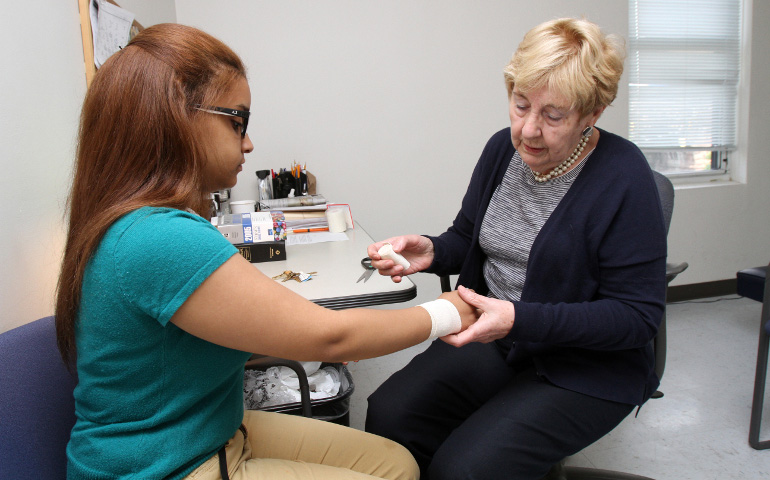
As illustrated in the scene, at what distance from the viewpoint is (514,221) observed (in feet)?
4.55

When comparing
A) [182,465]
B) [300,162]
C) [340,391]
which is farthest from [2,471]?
[300,162]

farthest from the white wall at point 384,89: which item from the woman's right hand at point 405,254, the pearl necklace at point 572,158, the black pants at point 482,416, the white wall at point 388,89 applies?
the pearl necklace at point 572,158

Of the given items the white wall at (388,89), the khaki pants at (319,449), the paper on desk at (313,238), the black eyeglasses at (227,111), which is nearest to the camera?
the black eyeglasses at (227,111)

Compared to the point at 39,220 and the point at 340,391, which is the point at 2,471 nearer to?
the point at 39,220

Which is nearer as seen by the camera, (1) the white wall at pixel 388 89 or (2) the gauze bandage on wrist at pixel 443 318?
(2) the gauze bandage on wrist at pixel 443 318

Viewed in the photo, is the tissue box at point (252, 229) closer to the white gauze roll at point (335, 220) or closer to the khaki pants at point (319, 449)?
the white gauze roll at point (335, 220)

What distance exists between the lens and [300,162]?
291 centimetres

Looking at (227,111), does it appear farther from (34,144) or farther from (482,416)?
(482,416)

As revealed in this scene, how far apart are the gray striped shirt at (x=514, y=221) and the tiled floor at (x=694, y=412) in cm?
100

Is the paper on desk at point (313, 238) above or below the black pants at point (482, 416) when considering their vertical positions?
above

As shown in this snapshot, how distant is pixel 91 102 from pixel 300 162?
2.06 m

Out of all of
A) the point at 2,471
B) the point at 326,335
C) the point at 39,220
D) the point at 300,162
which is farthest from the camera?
the point at 300,162

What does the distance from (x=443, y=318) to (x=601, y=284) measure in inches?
16.5

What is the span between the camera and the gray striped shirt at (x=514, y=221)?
1.32 metres
